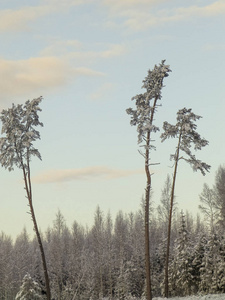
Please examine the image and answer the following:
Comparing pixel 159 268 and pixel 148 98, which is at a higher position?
pixel 148 98

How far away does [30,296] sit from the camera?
137 feet

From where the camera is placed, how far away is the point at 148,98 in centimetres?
2789

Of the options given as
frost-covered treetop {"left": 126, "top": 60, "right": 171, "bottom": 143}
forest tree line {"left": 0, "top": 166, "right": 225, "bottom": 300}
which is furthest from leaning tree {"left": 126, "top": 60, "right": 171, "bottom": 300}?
forest tree line {"left": 0, "top": 166, "right": 225, "bottom": 300}

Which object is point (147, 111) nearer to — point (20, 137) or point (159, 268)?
point (20, 137)

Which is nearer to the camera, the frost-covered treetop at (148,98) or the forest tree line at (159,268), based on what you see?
the frost-covered treetop at (148,98)

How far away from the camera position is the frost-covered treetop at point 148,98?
27.5m

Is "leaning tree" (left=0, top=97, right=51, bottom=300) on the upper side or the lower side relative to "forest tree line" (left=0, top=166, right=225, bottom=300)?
upper

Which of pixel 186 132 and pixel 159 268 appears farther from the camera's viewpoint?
pixel 159 268

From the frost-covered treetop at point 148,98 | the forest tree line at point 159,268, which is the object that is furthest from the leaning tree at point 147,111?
the forest tree line at point 159,268

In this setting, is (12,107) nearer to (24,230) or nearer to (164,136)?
(164,136)

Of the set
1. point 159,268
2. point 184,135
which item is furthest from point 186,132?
point 159,268

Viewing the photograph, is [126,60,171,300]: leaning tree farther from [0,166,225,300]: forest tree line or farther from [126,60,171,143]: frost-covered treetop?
[0,166,225,300]: forest tree line

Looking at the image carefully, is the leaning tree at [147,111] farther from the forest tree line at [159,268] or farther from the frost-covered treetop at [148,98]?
the forest tree line at [159,268]

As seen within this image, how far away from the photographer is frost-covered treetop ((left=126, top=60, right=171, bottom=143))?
2745 centimetres
